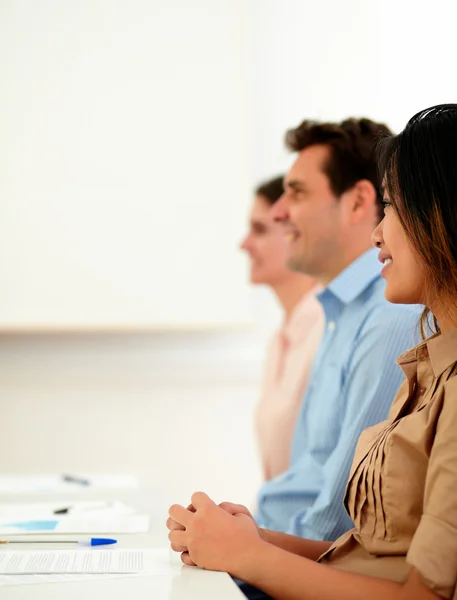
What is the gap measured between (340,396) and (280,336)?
1.10 meters

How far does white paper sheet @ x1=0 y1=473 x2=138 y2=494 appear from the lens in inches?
84.0

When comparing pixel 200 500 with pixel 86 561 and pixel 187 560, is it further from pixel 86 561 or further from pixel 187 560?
pixel 86 561

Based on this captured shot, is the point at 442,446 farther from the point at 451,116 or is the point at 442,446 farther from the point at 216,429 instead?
the point at 216,429

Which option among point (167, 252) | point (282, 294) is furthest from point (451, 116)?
point (167, 252)

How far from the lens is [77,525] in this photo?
1.52m

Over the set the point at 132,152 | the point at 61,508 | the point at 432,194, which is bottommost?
the point at 61,508

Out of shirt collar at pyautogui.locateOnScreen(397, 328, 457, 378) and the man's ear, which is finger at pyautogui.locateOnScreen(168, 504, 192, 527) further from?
the man's ear

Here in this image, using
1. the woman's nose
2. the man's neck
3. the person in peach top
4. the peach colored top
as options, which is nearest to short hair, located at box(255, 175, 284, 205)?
the person in peach top

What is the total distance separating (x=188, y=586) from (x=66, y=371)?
252 centimetres

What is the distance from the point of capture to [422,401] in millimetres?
1113

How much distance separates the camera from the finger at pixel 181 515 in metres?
1.16

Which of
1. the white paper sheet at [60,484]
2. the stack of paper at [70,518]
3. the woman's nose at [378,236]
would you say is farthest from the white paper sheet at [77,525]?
the woman's nose at [378,236]

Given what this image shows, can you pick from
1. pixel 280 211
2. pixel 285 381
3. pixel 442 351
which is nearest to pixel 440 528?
pixel 442 351

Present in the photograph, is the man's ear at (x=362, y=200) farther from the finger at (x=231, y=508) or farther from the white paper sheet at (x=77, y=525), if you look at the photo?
the finger at (x=231, y=508)
